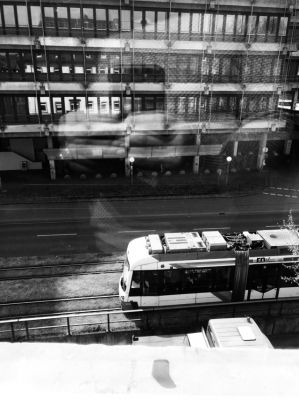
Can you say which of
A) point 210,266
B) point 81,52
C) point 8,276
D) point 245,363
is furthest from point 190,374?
point 81,52

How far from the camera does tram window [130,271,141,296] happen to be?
14016mm

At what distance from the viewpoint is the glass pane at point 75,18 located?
3022 cm

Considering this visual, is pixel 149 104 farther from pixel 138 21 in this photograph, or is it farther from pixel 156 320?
pixel 156 320

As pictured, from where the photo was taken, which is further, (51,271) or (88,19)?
(88,19)

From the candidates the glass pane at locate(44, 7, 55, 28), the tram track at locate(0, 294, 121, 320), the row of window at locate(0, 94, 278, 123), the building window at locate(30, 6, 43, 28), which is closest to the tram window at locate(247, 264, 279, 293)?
the tram track at locate(0, 294, 121, 320)

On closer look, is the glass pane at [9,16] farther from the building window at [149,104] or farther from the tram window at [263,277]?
the tram window at [263,277]

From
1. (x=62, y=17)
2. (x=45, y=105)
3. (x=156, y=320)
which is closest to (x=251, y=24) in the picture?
(x=62, y=17)

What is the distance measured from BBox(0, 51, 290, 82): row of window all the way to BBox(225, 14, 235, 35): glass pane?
226 centimetres

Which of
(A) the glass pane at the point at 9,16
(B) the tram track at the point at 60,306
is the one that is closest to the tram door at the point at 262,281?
(B) the tram track at the point at 60,306

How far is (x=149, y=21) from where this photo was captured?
31.6 m

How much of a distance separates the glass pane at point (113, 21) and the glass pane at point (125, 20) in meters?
0.54

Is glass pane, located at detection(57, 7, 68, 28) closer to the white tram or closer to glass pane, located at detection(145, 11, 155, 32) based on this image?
glass pane, located at detection(145, 11, 155, 32)

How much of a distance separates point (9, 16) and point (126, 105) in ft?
40.8

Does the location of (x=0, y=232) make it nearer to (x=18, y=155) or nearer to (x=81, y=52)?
(x=18, y=155)
